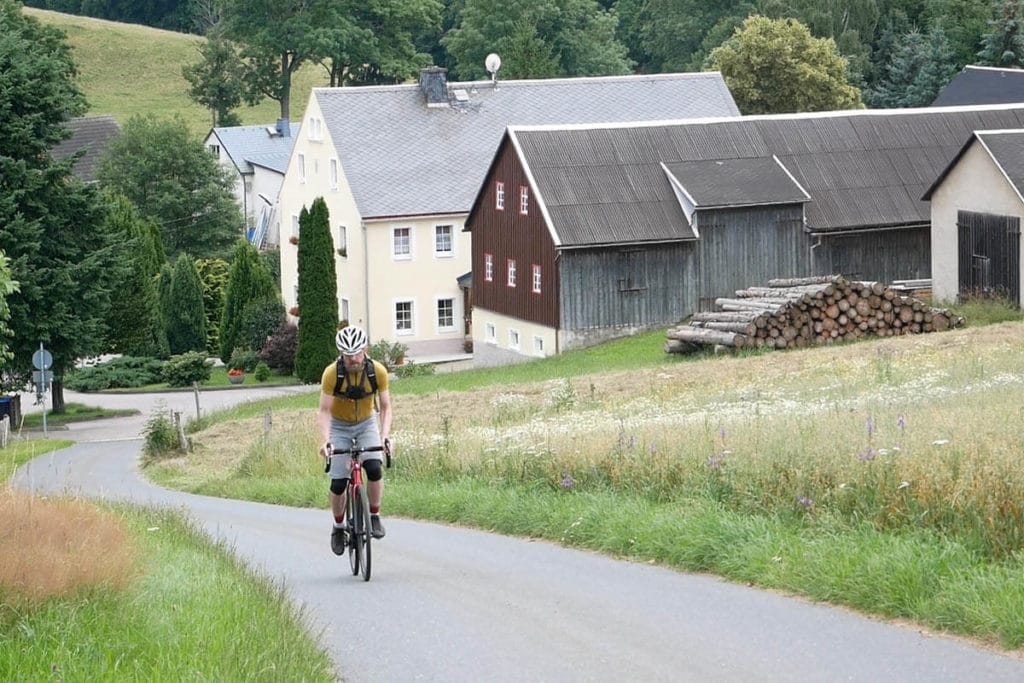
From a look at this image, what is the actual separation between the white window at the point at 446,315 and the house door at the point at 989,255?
2351 centimetres

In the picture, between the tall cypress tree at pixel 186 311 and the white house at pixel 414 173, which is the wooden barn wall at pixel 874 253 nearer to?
the white house at pixel 414 173

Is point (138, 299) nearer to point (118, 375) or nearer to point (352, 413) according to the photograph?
point (118, 375)

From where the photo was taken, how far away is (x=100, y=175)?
71312mm

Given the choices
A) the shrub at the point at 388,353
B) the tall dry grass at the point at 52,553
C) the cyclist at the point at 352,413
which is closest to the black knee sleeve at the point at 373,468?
the cyclist at the point at 352,413

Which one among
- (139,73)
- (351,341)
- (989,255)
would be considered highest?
(139,73)

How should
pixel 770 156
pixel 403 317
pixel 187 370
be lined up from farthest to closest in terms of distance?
pixel 403 317, pixel 187 370, pixel 770 156

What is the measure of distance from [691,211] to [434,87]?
18.8 meters

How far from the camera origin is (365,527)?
11.8 m

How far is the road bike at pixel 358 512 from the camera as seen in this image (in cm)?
1174

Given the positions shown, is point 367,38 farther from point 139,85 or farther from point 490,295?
point 490,295

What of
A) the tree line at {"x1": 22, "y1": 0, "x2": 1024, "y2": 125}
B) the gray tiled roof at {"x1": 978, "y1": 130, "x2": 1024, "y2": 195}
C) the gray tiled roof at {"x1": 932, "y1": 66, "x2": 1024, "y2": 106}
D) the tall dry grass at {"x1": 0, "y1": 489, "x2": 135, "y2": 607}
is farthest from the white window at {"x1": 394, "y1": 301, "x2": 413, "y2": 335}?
the tall dry grass at {"x1": 0, "y1": 489, "x2": 135, "y2": 607}

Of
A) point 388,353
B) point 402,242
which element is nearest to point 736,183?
point 388,353

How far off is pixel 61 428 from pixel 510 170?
14112 mm

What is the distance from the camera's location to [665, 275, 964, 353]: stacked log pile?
118 feet
